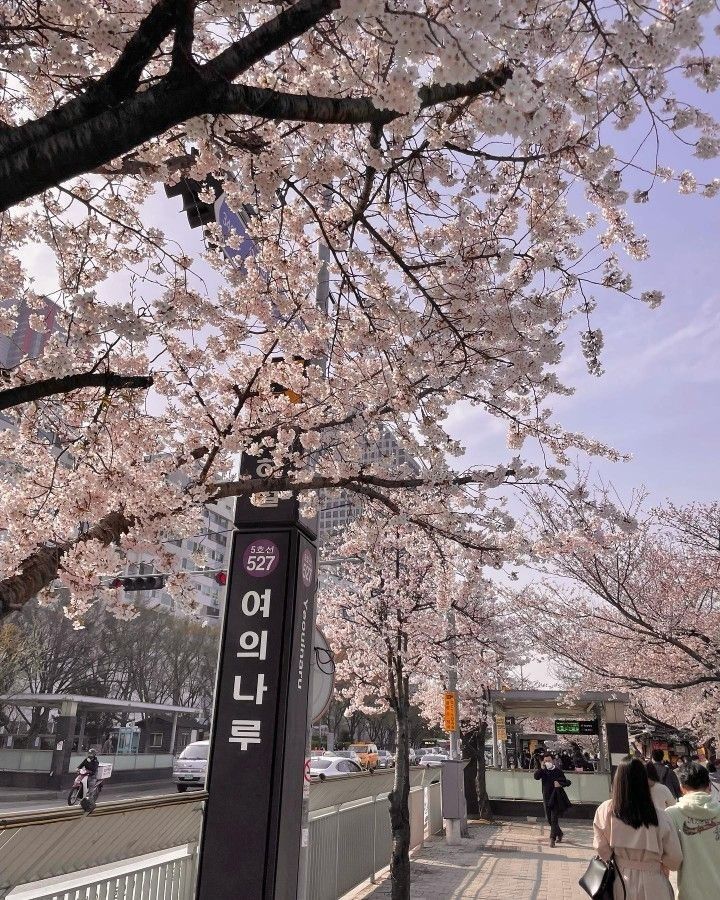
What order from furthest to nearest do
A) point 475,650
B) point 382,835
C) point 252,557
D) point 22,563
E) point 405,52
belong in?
point 475,650, point 382,835, point 252,557, point 22,563, point 405,52

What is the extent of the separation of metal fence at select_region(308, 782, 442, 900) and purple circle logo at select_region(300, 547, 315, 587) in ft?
9.02

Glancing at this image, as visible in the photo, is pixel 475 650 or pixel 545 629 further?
pixel 545 629

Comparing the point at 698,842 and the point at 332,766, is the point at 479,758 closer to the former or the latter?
the point at 332,766

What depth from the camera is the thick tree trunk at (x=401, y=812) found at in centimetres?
792

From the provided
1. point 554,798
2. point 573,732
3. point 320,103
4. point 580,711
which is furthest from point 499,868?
point 580,711

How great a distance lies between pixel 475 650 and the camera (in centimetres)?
1678

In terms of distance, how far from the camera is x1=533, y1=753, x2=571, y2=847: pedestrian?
1356cm

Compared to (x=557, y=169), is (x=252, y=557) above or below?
below

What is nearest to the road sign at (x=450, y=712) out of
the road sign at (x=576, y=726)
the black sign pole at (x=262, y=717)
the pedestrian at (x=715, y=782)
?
the pedestrian at (x=715, y=782)

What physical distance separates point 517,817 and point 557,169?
1970 centimetres

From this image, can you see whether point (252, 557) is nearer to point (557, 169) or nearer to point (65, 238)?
point (65, 238)

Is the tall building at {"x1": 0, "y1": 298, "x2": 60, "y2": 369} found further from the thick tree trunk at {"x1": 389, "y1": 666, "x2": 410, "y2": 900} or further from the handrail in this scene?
the thick tree trunk at {"x1": 389, "y1": 666, "x2": 410, "y2": 900}

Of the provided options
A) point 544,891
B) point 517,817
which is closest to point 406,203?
point 544,891

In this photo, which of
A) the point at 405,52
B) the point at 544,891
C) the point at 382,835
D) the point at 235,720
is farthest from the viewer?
the point at 382,835
